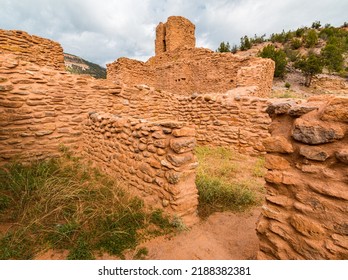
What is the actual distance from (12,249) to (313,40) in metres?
34.8

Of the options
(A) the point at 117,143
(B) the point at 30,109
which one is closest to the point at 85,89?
(B) the point at 30,109

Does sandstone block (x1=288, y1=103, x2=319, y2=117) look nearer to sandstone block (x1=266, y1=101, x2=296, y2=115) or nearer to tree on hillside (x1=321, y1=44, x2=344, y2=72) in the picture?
sandstone block (x1=266, y1=101, x2=296, y2=115)

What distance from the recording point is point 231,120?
19.3ft

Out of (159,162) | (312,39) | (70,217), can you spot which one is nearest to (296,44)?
(312,39)

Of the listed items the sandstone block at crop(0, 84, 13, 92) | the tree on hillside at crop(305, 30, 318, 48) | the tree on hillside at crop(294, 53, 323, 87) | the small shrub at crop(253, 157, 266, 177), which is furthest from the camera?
the tree on hillside at crop(305, 30, 318, 48)

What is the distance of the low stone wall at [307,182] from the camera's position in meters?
1.28

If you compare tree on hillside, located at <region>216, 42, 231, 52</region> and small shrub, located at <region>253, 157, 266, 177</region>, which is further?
tree on hillside, located at <region>216, 42, 231, 52</region>

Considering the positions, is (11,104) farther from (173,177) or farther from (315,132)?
(315,132)

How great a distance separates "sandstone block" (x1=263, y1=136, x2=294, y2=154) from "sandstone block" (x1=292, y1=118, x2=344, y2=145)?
0.29 feet

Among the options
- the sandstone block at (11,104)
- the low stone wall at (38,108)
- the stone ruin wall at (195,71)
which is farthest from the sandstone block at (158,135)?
the stone ruin wall at (195,71)

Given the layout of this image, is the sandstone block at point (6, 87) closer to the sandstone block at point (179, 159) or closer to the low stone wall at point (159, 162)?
the low stone wall at point (159, 162)

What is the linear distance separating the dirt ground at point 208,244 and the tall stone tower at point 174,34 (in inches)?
570

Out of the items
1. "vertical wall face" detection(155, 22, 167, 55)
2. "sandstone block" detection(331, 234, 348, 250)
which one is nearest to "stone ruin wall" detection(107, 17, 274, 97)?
"vertical wall face" detection(155, 22, 167, 55)

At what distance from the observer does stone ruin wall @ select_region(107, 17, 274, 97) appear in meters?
8.78
